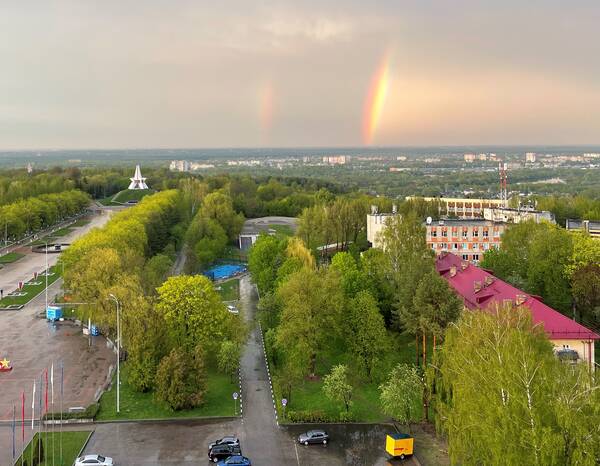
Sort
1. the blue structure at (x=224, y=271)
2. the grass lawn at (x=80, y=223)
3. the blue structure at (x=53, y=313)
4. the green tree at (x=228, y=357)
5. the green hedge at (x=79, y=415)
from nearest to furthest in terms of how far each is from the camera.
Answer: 1. the green hedge at (x=79, y=415)
2. the green tree at (x=228, y=357)
3. the blue structure at (x=53, y=313)
4. the blue structure at (x=224, y=271)
5. the grass lawn at (x=80, y=223)

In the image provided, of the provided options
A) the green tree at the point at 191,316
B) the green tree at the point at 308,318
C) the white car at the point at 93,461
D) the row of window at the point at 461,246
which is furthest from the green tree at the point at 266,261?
the white car at the point at 93,461

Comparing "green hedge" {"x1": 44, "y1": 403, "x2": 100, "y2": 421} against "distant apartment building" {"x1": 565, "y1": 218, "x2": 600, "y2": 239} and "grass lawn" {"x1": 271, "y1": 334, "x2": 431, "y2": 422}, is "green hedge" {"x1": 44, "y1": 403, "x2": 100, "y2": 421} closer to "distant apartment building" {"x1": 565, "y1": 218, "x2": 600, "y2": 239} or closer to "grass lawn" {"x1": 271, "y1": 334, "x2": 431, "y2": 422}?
"grass lawn" {"x1": 271, "y1": 334, "x2": 431, "y2": 422}

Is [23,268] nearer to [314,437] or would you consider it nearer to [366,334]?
[366,334]

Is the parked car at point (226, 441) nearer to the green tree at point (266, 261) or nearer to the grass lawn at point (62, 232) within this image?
the green tree at point (266, 261)

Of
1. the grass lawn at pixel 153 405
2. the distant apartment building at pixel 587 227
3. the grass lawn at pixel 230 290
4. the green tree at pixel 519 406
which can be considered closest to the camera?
the green tree at pixel 519 406

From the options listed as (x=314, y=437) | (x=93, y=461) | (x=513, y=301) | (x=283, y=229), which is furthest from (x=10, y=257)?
(x=513, y=301)

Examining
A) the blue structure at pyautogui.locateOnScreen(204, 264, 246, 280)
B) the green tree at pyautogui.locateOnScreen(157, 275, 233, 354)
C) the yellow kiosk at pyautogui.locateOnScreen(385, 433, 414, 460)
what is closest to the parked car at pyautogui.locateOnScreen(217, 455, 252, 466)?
the yellow kiosk at pyautogui.locateOnScreen(385, 433, 414, 460)

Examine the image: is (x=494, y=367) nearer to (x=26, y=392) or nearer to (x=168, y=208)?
(x=26, y=392)
